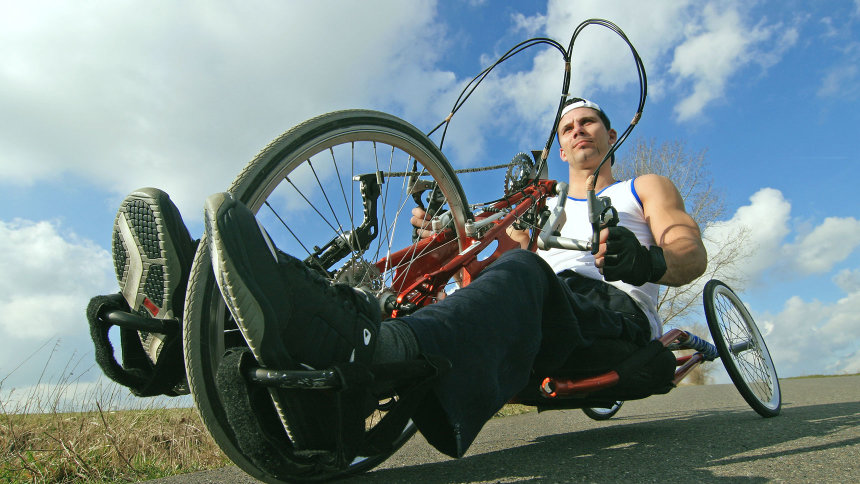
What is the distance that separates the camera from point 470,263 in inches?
97.8

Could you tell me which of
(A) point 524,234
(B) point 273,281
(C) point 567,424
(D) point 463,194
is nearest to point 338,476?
(B) point 273,281

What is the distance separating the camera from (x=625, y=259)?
1.64 metres

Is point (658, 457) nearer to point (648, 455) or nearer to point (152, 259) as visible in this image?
point (648, 455)

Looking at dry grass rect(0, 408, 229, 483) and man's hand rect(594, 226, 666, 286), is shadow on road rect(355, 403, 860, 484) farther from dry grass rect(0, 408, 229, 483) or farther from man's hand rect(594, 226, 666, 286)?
dry grass rect(0, 408, 229, 483)

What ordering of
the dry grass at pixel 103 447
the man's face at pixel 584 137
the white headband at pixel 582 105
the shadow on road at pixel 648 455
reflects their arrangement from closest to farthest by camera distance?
the shadow on road at pixel 648 455 → the dry grass at pixel 103 447 → the man's face at pixel 584 137 → the white headband at pixel 582 105

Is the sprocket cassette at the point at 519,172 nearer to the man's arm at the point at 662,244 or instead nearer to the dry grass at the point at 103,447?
the man's arm at the point at 662,244

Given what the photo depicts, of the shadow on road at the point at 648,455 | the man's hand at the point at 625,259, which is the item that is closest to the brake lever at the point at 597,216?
the man's hand at the point at 625,259

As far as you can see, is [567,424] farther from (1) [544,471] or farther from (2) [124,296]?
(2) [124,296]

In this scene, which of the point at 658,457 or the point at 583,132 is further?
the point at 583,132

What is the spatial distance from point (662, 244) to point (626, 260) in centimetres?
68

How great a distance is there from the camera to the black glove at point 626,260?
64.6 inches

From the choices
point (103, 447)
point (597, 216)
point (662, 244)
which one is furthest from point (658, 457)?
point (103, 447)

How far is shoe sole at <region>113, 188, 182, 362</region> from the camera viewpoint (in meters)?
1.35

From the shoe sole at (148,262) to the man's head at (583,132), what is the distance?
203 centimetres
